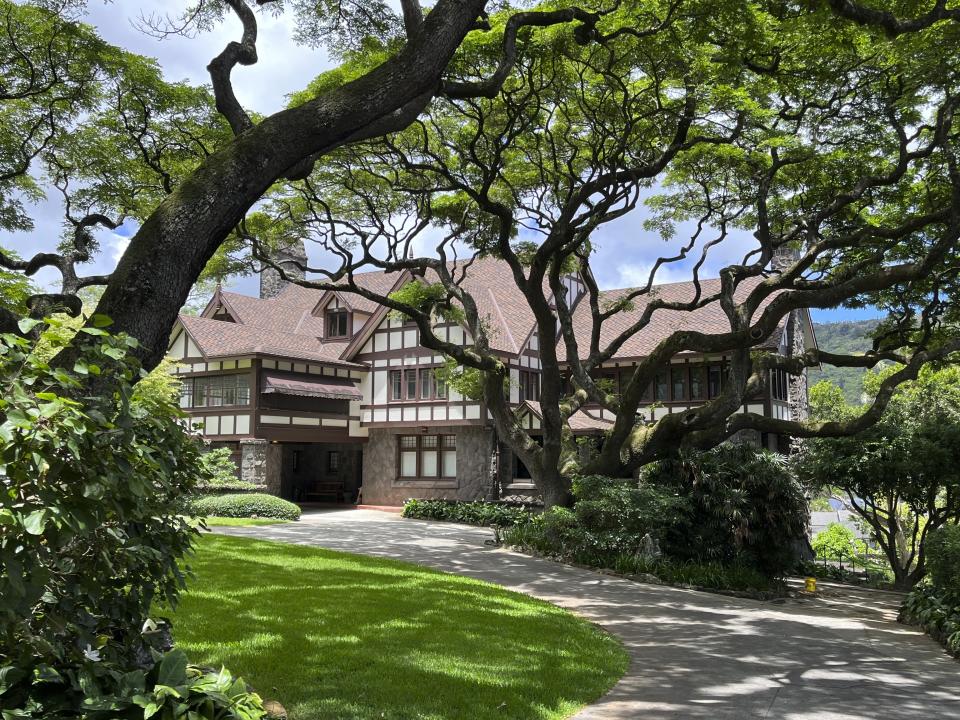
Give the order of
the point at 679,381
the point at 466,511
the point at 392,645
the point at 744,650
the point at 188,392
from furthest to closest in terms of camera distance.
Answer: the point at 188,392
the point at 679,381
the point at 466,511
the point at 744,650
the point at 392,645

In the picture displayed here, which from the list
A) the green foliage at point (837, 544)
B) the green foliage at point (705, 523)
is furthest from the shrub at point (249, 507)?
the green foliage at point (837, 544)

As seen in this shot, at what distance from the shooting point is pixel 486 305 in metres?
32.7

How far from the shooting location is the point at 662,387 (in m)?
29.0

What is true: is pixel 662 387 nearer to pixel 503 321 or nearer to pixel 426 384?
pixel 503 321

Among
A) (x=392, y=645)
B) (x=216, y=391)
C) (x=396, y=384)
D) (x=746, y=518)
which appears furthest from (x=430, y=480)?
(x=392, y=645)

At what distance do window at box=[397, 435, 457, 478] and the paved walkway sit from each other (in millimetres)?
14482

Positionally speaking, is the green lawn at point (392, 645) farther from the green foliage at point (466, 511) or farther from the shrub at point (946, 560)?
the green foliage at point (466, 511)

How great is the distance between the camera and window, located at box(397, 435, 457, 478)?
31.7m

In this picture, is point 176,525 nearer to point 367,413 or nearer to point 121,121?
point 121,121

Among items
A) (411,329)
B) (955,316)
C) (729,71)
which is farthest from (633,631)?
(411,329)

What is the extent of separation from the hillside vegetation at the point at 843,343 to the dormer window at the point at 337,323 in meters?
78.9

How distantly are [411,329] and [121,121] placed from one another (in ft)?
57.5

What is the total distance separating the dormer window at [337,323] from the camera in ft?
114

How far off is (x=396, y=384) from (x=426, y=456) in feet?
10.9
